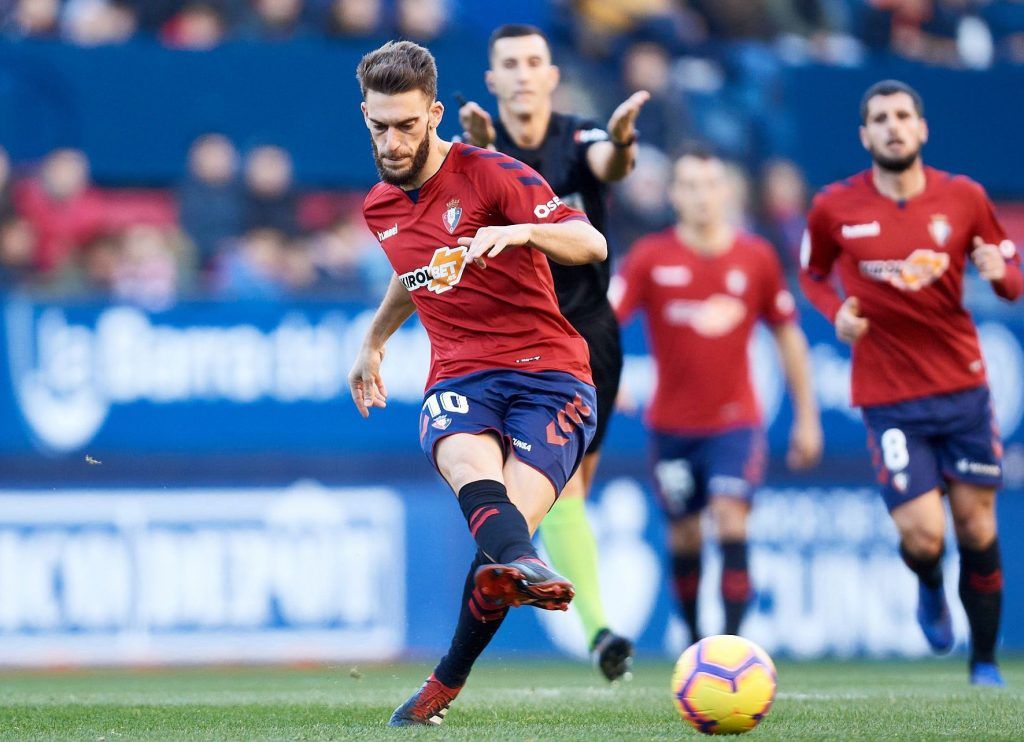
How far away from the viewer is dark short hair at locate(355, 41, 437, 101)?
18.2ft

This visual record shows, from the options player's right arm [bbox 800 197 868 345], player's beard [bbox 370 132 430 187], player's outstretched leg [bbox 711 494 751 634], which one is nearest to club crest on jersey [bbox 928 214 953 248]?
player's right arm [bbox 800 197 868 345]

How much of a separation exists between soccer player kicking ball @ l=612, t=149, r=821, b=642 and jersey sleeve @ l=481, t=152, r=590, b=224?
424 centimetres

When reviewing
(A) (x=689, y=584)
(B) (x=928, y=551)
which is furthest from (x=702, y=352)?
(B) (x=928, y=551)

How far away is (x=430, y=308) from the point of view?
19.5 feet

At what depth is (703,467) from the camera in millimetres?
9969

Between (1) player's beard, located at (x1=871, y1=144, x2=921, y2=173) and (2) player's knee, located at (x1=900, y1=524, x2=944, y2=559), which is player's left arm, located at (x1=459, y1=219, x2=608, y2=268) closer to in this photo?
(1) player's beard, located at (x1=871, y1=144, x2=921, y2=173)

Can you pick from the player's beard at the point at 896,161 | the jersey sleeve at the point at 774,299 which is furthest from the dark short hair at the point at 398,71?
the jersey sleeve at the point at 774,299

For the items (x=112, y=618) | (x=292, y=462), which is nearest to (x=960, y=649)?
(x=292, y=462)

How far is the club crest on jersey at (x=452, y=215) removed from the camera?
577 cm

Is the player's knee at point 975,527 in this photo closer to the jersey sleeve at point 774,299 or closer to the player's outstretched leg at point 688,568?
the player's outstretched leg at point 688,568

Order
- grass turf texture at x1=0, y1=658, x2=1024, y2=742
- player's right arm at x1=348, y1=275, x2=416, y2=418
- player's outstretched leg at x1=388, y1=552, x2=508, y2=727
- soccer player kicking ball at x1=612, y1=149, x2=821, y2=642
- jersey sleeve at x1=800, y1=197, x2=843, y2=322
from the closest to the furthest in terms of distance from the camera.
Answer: grass turf texture at x1=0, y1=658, x2=1024, y2=742 < player's outstretched leg at x1=388, y1=552, x2=508, y2=727 < player's right arm at x1=348, y1=275, x2=416, y2=418 < jersey sleeve at x1=800, y1=197, x2=843, y2=322 < soccer player kicking ball at x1=612, y1=149, x2=821, y2=642

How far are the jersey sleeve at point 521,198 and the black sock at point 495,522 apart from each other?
895mm

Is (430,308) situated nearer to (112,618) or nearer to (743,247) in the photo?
(743,247)

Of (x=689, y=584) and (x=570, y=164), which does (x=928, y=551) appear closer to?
(x=689, y=584)
